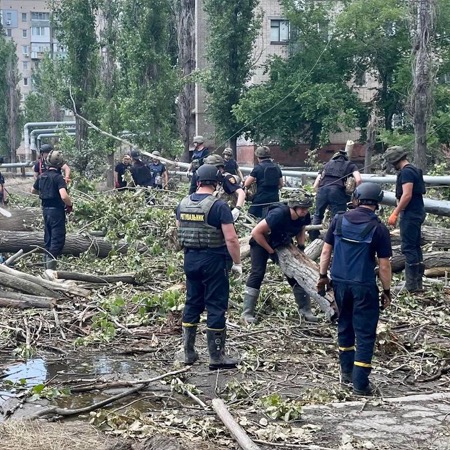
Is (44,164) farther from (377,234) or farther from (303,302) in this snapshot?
(377,234)

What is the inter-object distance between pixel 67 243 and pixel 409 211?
201 inches

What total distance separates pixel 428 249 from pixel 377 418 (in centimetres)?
572

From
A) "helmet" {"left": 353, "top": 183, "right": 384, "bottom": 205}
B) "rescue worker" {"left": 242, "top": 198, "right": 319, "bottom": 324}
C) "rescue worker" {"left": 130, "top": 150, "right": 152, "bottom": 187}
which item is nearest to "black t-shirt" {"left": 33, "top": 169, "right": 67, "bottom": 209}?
"rescue worker" {"left": 242, "top": 198, "right": 319, "bottom": 324}

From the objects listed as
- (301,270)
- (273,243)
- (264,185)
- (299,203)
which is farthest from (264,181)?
(299,203)

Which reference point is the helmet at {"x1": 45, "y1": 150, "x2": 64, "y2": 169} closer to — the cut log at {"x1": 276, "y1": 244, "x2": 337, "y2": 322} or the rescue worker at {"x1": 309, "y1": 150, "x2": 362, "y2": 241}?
the rescue worker at {"x1": 309, "y1": 150, "x2": 362, "y2": 241}

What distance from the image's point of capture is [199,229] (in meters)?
6.68

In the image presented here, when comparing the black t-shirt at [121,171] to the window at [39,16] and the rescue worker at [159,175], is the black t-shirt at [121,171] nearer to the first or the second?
the rescue worker at [159,175]

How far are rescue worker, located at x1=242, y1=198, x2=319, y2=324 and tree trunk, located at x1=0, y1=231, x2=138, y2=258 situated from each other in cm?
389

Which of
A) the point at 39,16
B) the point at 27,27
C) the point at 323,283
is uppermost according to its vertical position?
the point at 39,16

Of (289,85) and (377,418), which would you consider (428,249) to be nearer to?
(377,418)

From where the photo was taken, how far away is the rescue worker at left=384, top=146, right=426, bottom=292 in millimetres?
9039

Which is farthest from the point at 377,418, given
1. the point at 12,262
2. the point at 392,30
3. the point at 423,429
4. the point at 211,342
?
the point at 392,30

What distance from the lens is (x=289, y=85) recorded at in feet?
93.7

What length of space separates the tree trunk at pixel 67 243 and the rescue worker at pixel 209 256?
4.97 metres
